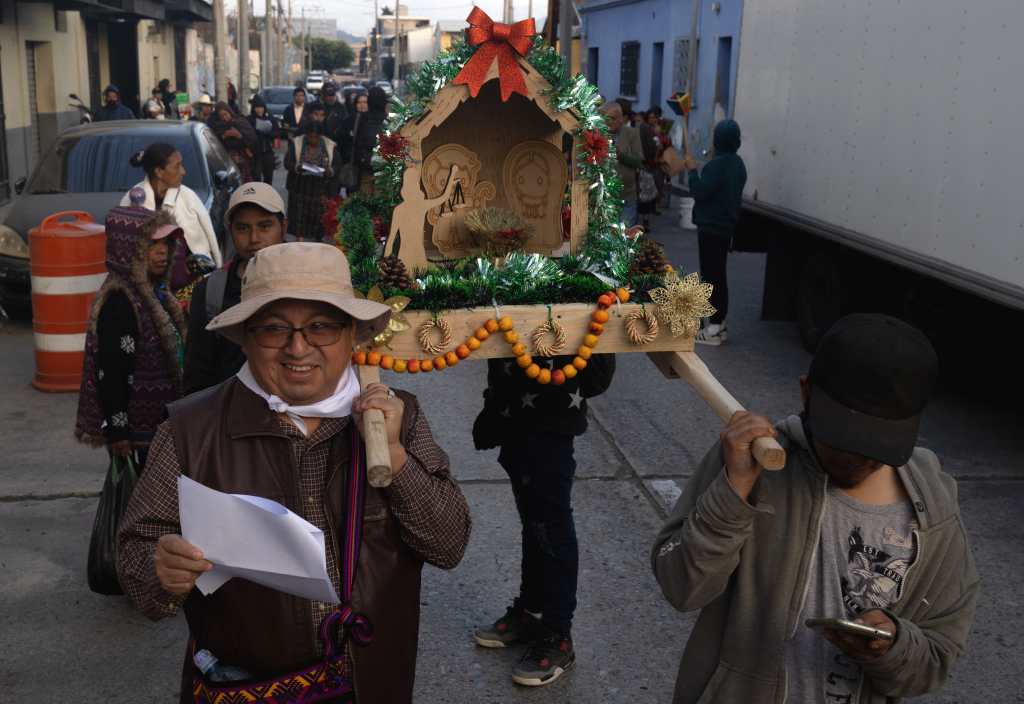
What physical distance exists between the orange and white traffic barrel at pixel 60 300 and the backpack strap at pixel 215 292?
4.62 metres

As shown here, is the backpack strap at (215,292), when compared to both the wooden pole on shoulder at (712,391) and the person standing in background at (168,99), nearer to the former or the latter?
the wooden pole on shoulder at (712,391)

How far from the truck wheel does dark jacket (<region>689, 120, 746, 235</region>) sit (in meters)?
0.82

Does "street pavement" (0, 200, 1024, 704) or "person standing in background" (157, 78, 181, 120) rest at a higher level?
"person standing in background" (157, 78, 181, 120)

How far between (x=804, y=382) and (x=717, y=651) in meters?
0.62

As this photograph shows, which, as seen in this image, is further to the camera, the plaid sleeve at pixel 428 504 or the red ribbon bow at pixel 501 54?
the red ribbon bow at pixel 501 54

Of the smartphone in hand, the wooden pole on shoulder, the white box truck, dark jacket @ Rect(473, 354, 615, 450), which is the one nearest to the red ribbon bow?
dark jacket @ Rect(473, 354, 615, 450)

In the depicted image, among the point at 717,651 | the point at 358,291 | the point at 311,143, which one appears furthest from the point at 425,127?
the point at 311,143

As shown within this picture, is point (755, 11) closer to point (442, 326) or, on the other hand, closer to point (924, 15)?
point (924, 15)

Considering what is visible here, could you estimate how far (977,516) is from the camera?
6.24 metres

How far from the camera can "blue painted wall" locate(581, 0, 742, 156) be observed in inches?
877

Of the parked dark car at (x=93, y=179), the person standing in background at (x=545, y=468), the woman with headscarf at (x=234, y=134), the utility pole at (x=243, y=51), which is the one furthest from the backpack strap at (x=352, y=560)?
the utility pole at (x=243, y=51)

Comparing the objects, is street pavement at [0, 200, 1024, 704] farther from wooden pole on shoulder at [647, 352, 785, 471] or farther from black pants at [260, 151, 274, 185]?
black pants at [260, 151, 274, 185]

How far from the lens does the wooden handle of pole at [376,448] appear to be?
2303 mm

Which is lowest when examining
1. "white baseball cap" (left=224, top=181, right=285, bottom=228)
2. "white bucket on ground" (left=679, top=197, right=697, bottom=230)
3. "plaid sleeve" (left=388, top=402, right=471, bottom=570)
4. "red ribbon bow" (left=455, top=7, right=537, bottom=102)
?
"white bucket on ground" (left=679, top=197, right=697, bottom=230)
